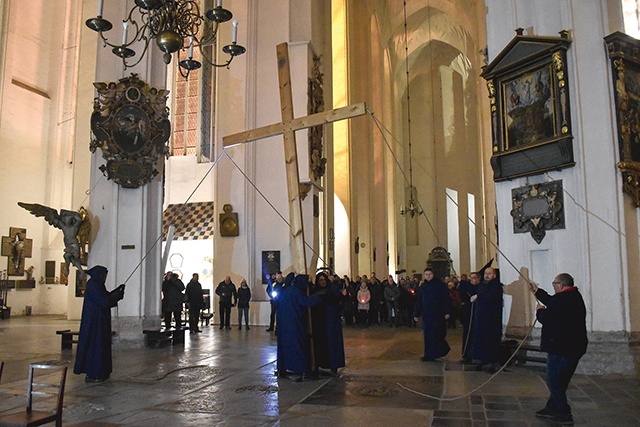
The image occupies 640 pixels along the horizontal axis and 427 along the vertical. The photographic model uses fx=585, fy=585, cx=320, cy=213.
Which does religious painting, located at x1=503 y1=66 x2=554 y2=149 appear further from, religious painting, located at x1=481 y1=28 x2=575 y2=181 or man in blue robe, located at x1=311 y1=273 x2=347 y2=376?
man in blue robe, located at x1=311 y1=273 x2=347 y2=376

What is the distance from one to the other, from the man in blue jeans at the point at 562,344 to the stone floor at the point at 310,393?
188mm

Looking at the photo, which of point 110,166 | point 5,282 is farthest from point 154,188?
point 5,282

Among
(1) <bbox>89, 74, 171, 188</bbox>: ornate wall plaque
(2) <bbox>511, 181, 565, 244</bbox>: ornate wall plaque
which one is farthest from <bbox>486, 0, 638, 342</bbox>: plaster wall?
(1) <bbox>89, 74, 171, 188</bbox>: ornate wall plaque

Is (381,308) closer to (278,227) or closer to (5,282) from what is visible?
(278,227)

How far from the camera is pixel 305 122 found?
768 centimetres

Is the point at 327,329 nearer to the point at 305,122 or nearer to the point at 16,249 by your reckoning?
the point at 305,122

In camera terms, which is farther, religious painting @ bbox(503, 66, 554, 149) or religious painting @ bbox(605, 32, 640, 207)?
religious painting @ bbox(503, 66, 554, 149)

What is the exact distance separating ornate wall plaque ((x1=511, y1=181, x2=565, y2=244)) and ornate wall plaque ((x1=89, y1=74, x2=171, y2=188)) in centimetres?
669

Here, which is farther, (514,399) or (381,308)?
(381,308)

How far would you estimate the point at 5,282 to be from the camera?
65.0 ft

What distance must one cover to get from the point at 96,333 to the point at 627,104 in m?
7.62

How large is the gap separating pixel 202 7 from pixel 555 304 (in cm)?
2105

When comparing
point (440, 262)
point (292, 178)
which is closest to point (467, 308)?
point (292, 178)

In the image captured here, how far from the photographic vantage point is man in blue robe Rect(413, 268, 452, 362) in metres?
9.05
